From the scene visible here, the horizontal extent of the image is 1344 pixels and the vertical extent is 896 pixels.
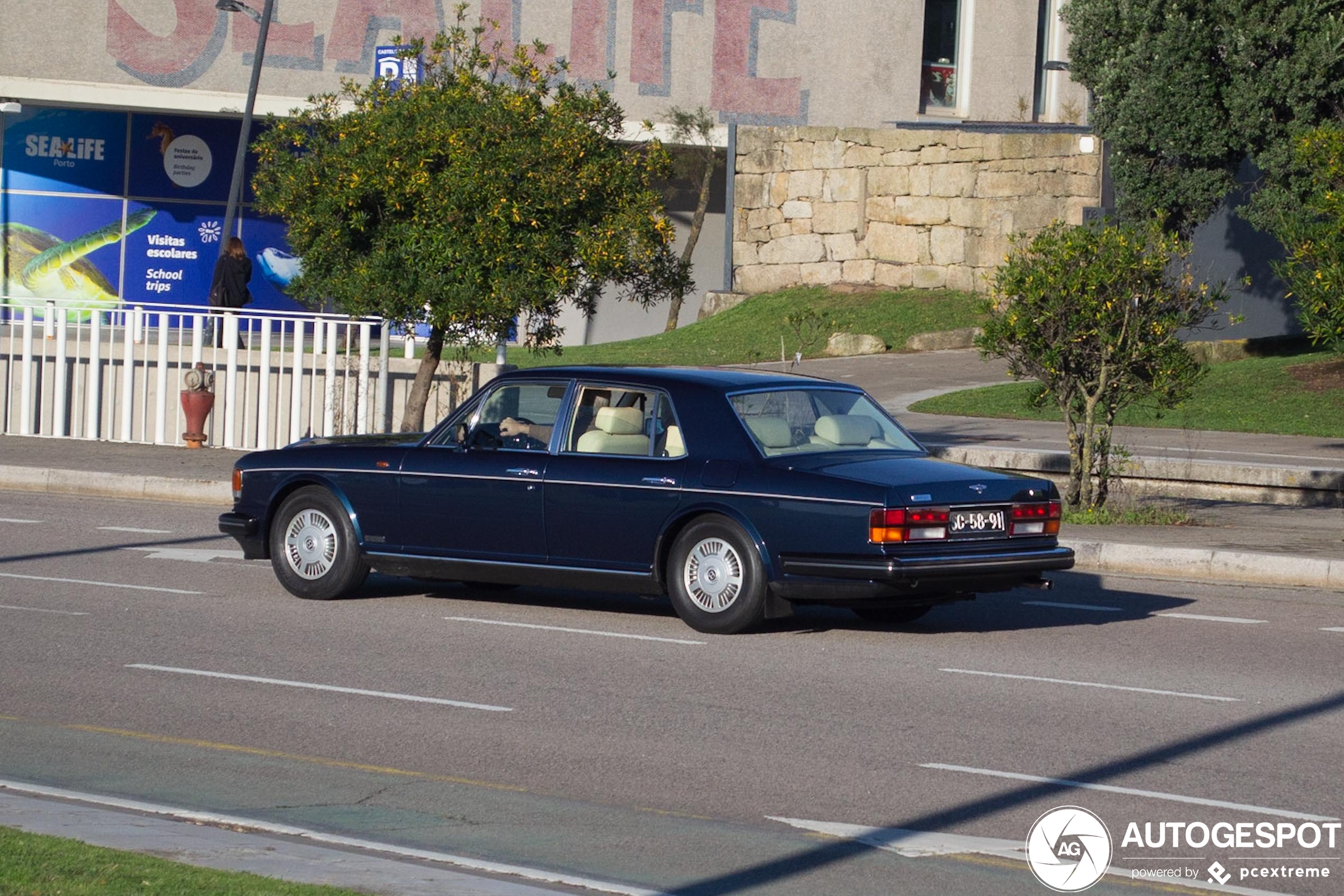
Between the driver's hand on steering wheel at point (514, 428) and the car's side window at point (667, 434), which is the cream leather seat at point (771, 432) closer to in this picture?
the car's side window at point (667, 434)

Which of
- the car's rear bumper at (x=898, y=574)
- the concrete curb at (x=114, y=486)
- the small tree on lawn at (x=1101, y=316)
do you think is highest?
the small tree on lawn at (x=1101, y=316)

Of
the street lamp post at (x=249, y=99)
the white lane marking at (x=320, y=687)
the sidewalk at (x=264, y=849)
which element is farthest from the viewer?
the street lamp post at (x=249, y=99)

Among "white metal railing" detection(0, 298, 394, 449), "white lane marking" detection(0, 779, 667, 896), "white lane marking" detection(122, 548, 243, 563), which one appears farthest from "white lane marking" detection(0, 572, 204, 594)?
"white metal railing" detection(0, 298, 394, 449)

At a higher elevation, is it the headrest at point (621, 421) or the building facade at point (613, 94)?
the building facade at point (613, 94)

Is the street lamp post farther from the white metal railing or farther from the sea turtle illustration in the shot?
the sea turtle illustration

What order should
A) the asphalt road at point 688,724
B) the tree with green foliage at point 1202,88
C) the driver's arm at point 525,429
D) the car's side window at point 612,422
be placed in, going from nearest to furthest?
the asphalt road at point 688,724 → the car's side window at point 612,422 → the driver's arm at point 525,429 → the tree with green foliage at point 1202,88

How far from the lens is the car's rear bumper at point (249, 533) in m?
11.3

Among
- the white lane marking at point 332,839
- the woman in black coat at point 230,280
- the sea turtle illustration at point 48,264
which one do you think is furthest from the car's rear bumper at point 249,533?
the sea turtle illustration at point 48,264

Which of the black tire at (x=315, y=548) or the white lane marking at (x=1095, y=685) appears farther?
the black tire at (x=315, y=548)

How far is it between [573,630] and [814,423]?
183cm

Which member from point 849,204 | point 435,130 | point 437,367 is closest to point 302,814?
point 435,130

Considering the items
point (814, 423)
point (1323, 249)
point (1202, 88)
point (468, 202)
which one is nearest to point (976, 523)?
point (814, 423)

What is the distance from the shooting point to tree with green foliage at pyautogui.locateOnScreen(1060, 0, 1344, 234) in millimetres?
24188

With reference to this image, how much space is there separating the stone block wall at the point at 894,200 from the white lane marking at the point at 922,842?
28.3 m
